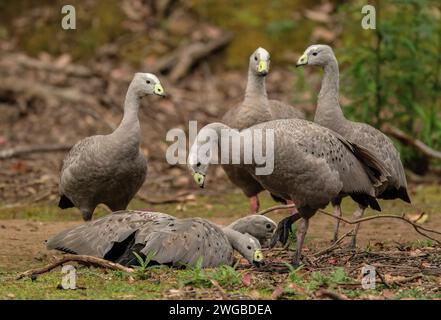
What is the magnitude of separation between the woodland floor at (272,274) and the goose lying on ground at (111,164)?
0.59 meters

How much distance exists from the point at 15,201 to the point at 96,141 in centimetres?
280

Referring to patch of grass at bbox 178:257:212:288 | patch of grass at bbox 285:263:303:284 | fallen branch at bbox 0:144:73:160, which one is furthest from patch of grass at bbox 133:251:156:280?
fallen branch at bbox 0:144:73:160

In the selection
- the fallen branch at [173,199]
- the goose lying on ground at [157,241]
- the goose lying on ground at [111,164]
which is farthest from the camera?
the fallen branch at [173,199]

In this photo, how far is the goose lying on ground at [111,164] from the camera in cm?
820

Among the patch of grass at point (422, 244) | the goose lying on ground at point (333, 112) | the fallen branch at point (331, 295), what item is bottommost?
the patch of grass at point (422, 244)

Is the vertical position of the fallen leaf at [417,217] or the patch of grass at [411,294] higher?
the fallen leaf at [417,217]

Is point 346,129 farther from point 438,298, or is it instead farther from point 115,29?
point 115,29

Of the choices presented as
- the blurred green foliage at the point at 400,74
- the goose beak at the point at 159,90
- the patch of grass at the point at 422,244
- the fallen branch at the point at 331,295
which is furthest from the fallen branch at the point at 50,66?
the fallen branch at the point at 331,295

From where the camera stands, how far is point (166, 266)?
697 cm

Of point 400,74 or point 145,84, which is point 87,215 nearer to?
point 145,84

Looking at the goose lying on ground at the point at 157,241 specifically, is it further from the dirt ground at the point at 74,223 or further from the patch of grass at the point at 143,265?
the dirt ground at the point at 74,223

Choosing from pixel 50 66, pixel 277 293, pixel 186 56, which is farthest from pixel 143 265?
A: pixel 186 56

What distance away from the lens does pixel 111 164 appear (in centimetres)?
820

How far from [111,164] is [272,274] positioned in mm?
1989
